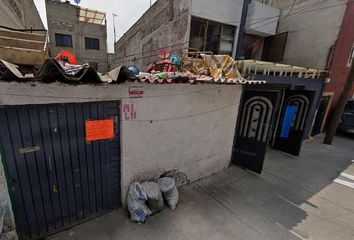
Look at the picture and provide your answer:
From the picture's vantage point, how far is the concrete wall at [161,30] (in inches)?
304

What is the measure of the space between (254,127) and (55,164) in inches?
218

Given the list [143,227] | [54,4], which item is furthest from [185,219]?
[54,4]

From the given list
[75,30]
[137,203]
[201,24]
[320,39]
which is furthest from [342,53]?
[75,30]

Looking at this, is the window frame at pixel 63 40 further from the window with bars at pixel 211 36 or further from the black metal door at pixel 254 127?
the black metal door at pixel 254 127

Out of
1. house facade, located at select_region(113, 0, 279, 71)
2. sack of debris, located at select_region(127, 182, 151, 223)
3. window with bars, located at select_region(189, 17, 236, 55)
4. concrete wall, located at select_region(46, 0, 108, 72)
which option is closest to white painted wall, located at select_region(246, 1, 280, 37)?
house facade, located at select_region(113, 0, 279, 71)

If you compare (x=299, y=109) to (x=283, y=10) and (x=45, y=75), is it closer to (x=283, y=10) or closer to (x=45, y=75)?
(x=283, y=10)

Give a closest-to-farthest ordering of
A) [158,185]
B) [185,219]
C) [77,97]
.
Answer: [77,97]
[185,219]
[158,185]

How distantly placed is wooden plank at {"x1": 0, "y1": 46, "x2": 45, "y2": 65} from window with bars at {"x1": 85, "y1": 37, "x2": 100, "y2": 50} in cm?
2279

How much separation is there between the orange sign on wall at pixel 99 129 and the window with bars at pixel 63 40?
23236mm

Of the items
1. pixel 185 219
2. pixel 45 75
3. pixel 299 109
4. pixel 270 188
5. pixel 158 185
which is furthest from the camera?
pixel 299 109

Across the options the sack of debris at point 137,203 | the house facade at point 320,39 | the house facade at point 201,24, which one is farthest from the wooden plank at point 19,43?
the house facade at point 320,39

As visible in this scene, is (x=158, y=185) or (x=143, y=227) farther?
(x=158, y=185)

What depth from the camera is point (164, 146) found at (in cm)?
452

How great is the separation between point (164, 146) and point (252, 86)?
350cm
